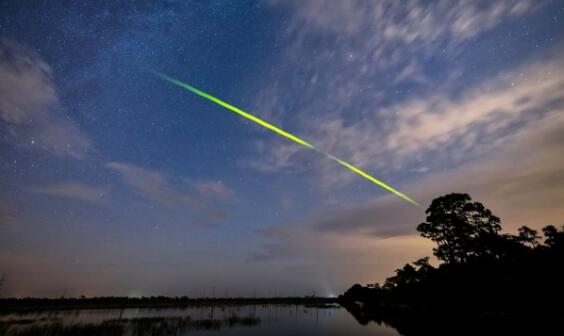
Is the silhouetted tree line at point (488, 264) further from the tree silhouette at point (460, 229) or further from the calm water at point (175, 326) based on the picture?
the calm water at point (175, 326)

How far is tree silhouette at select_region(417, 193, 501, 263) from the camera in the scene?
119 feet

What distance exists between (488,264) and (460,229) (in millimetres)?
5291

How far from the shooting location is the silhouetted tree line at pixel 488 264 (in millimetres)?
28547

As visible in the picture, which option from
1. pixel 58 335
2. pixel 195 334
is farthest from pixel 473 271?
pixel 58 335

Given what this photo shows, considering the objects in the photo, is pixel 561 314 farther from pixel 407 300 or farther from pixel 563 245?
pixel 407 300

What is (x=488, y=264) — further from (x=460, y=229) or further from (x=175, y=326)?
(x=175, y=326)

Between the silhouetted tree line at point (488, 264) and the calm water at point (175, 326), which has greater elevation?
the silhouetted tree line at point (488, 264)

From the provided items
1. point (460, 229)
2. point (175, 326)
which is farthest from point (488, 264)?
point (175, 326)

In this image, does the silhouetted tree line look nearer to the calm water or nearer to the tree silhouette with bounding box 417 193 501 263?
the tree silhouette with bounding box 417 193 501 263

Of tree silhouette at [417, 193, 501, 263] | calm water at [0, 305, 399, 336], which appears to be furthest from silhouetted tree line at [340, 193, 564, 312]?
calm water at [0, 305, 399, 336]

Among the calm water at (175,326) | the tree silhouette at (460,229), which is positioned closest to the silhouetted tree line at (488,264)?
the tree silhouette at (460,229)

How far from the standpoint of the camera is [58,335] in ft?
77.2

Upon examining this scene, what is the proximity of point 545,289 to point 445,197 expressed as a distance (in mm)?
14906

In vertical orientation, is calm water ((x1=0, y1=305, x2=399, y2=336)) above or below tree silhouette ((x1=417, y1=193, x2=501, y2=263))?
below
